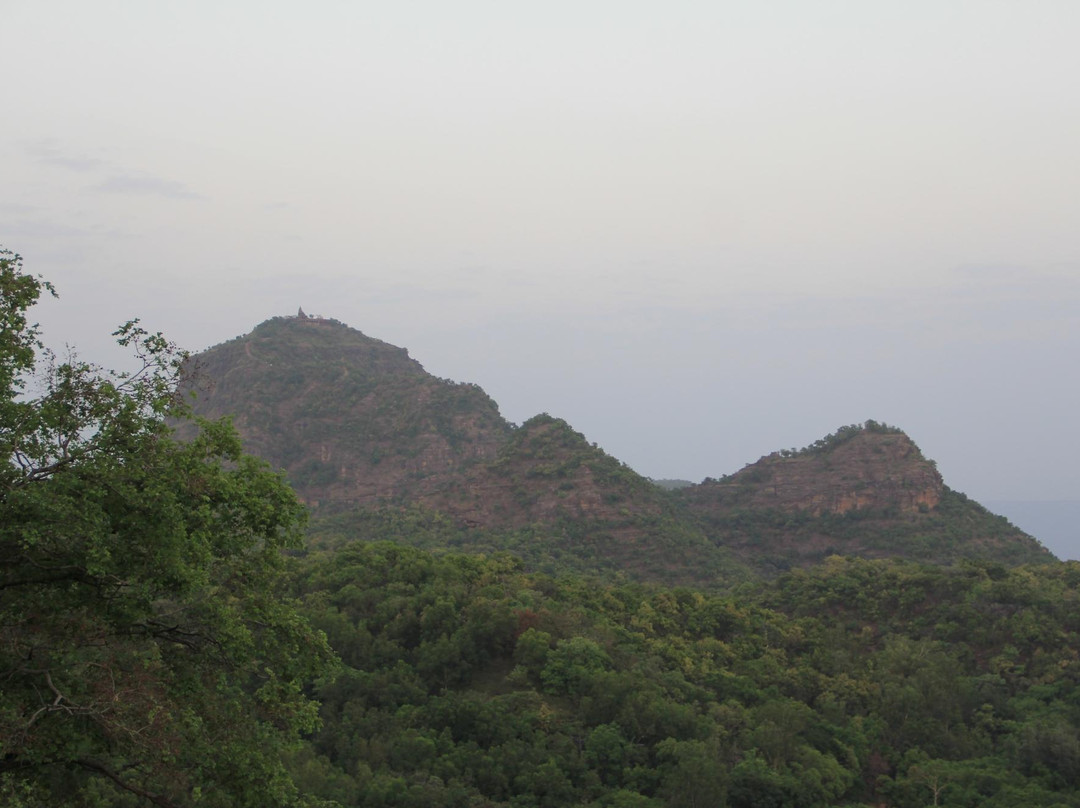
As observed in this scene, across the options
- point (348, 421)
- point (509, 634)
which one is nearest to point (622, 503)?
point (509, 634)

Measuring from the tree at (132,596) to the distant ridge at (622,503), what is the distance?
29843mm

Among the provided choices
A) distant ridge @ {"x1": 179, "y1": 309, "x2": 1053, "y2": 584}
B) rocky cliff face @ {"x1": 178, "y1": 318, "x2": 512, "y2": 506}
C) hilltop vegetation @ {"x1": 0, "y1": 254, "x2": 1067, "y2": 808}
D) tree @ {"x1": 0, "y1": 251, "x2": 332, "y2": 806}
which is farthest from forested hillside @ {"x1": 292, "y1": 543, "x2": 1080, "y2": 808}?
rocky cliff face @ {"x1": 178, "y1": 318, "x2": 512, "y2": 506}

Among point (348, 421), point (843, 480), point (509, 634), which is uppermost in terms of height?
point (348, 421)

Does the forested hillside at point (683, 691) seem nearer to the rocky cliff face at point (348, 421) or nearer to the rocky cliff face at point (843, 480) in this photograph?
the rocky cliff face at point (843, 480)

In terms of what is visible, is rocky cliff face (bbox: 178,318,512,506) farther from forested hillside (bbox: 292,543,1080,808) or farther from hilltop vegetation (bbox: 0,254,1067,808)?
forested hillside (bbox: 292,543,1080,808)

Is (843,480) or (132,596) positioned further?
(843,480)

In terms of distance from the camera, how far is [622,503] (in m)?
51.3

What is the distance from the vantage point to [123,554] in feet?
28.5

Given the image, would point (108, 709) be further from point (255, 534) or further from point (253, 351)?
point (253, 351)

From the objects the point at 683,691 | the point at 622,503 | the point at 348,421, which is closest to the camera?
the point at 683,691

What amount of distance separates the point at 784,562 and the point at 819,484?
5.64m

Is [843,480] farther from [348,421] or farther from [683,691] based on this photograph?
[348,421]

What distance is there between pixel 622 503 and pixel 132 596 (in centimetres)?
4354

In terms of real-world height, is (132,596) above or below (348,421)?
below
